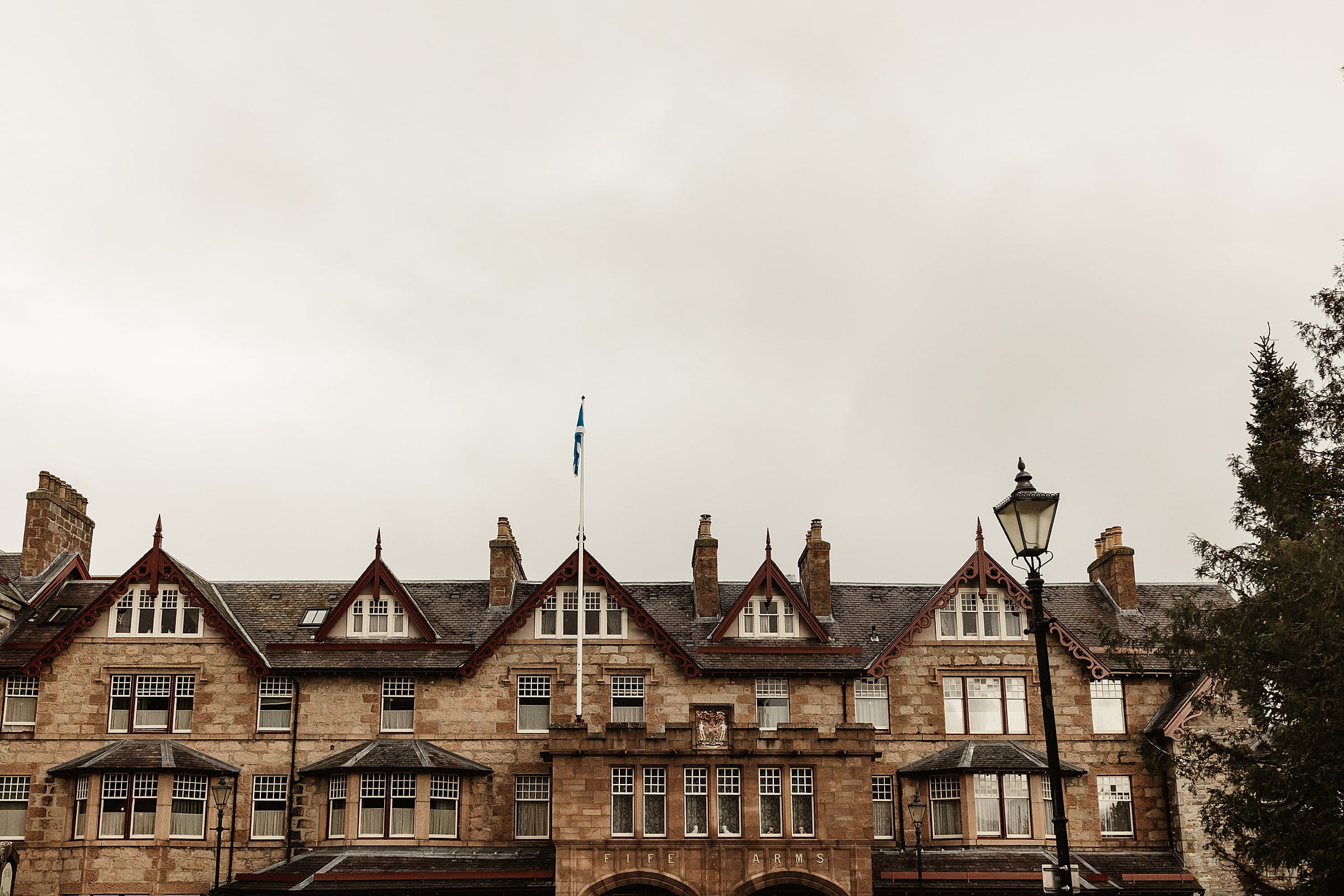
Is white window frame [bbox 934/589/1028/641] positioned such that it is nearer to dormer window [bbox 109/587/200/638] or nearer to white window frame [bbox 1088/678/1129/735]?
white window frame [bbox 1088/678/1129/735]

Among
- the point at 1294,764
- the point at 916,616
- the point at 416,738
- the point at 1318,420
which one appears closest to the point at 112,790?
the point at 416,738

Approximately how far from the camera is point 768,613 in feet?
146

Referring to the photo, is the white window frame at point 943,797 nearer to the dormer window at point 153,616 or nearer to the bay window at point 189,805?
the bay window at point 189,805

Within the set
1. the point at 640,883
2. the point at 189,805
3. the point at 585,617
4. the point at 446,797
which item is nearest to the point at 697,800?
the point at 640,883

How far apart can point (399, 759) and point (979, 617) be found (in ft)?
68.0

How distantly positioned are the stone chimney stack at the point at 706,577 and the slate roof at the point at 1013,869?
10245 millimetres

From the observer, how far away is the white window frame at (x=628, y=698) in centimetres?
4325

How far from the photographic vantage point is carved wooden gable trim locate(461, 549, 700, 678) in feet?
141

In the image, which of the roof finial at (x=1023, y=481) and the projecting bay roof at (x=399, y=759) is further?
the projecting bay roof at (x=399, y=759)

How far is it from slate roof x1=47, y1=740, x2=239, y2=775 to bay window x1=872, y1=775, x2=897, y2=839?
853 inches

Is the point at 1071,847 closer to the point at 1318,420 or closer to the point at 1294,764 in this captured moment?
the point at 1294,764

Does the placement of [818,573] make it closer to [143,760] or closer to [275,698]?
[275,698]

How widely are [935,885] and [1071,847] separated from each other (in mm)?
6024

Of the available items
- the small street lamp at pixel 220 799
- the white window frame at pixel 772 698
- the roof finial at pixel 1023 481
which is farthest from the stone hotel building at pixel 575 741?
the roof finial at pixel 1023 481
